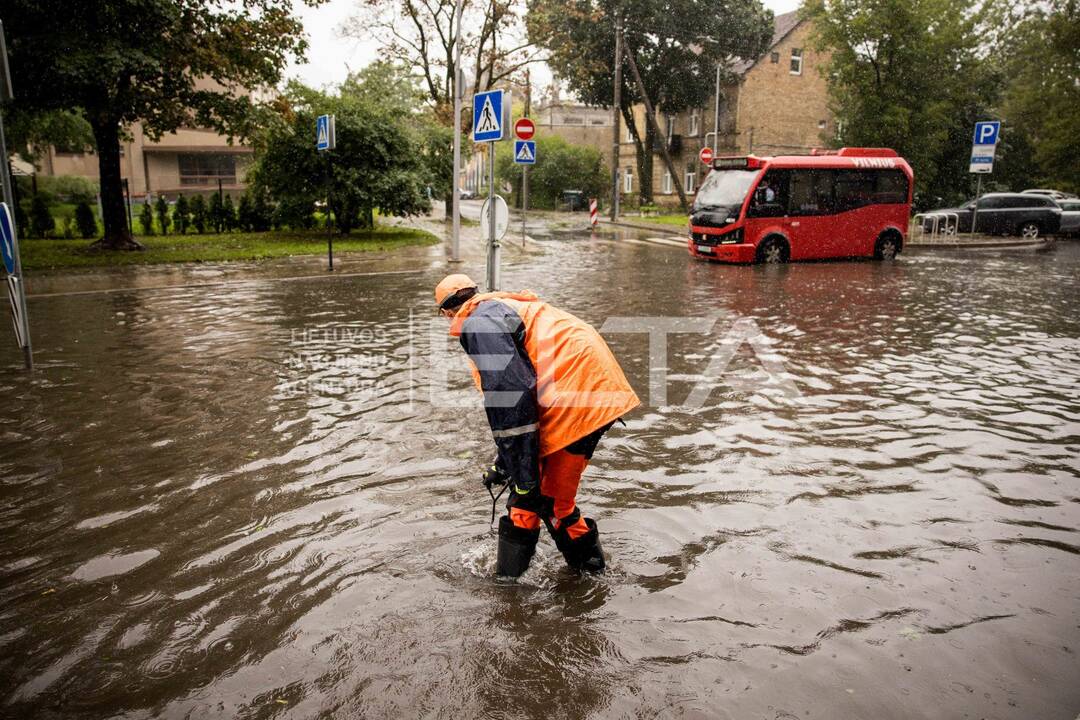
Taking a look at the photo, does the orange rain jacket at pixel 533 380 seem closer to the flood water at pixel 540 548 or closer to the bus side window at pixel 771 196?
the flood water at pixel 540 548

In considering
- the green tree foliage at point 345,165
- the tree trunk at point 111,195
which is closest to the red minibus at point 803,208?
the green tree foliage at point 345,165

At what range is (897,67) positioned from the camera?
30.4m

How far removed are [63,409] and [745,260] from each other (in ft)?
50.0

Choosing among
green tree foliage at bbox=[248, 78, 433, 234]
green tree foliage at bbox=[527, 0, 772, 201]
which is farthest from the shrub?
green tree foliage at bbox=[527, 0, 772, 201]

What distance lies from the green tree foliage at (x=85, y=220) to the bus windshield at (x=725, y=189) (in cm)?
1728

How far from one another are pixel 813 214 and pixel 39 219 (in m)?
21.4

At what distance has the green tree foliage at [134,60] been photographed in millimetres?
15734

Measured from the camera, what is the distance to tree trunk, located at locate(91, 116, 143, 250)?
19625 millimetres

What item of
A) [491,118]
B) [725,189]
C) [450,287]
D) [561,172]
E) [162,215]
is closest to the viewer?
[450,287]

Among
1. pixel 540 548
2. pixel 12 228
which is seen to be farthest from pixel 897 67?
pixel 540 548

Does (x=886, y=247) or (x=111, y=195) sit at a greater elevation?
(x=111, y=195)

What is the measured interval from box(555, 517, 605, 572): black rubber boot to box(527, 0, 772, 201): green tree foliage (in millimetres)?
40324

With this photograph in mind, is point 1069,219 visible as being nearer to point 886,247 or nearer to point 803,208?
point 886,247

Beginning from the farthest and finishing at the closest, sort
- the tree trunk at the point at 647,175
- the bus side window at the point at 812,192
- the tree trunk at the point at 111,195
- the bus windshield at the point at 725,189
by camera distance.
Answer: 1. the tree trunk at the point at 647,175
2. the tree trunk at the point at 111,195
3. the bus side window at the point at 812,192
4. the bus windshield at the point at 725,189
